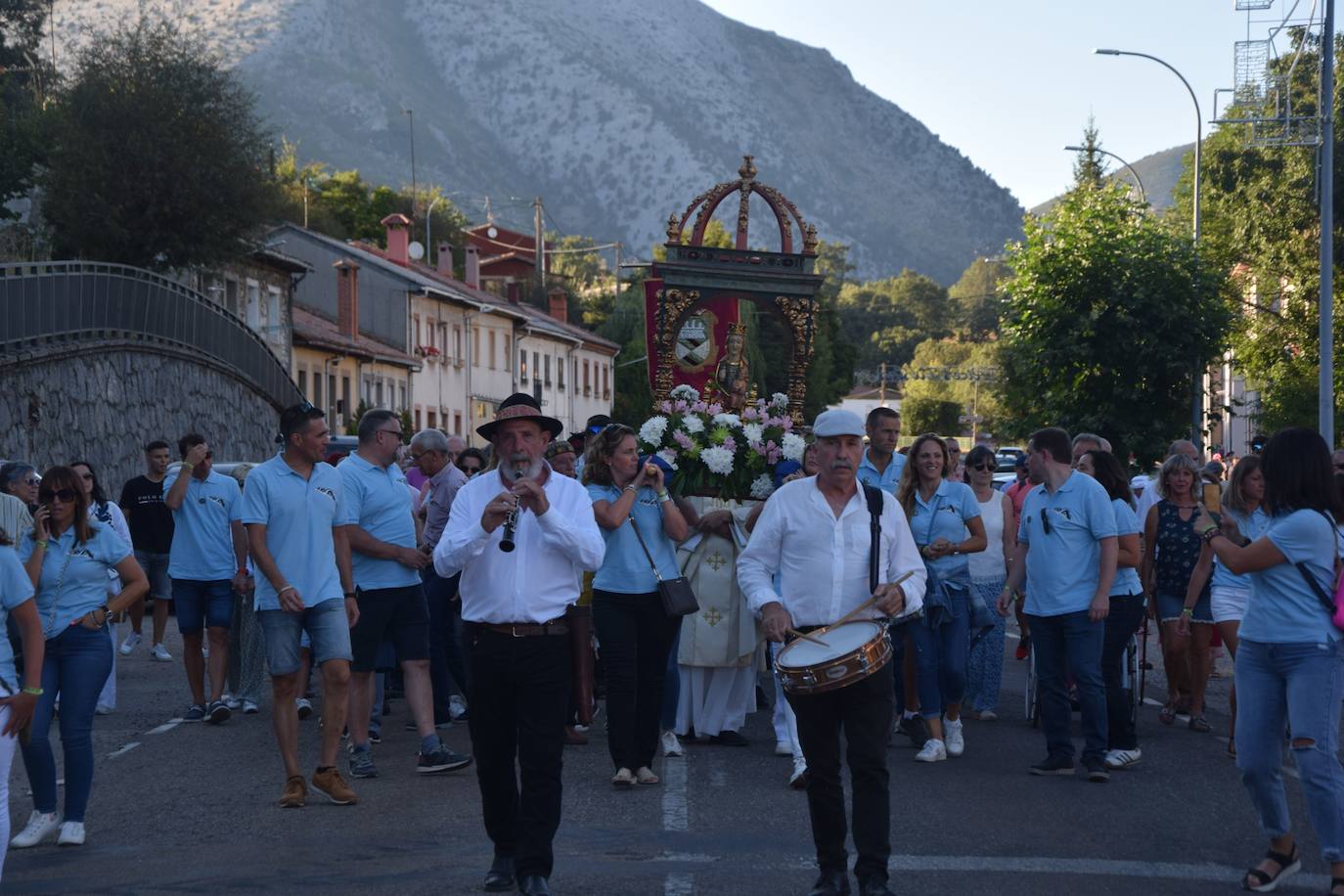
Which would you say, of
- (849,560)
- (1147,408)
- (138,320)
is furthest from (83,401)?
(849,560)

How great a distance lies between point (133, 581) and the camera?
9102mm

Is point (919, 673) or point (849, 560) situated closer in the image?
point (849, 560)

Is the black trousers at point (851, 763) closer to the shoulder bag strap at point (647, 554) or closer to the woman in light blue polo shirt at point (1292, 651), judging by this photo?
the woman in light blue polo shirt at point (1292, 651)

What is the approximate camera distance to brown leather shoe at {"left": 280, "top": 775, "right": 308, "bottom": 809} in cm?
960

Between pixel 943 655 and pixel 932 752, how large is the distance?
0.64 m

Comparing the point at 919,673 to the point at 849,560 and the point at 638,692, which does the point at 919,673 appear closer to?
the point at 638,692

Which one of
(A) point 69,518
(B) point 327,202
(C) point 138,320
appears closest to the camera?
(A) point 69,518

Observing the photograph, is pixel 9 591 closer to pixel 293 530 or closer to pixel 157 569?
pixel 293 530

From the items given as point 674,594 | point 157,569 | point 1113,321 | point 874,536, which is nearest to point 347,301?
point 1113,321

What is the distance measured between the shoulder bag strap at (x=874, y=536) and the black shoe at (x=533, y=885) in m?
1.67

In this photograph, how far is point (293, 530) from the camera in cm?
973

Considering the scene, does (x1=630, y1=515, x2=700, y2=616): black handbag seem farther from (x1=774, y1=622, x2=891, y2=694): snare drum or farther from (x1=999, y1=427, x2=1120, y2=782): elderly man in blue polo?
(x1=774, y1=622, x2=891, y2=694): snare drum

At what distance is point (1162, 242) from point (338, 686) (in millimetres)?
27770

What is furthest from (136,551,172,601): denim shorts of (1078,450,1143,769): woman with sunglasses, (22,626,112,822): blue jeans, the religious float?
(1078,450,1143,769): woman with sunglasses
